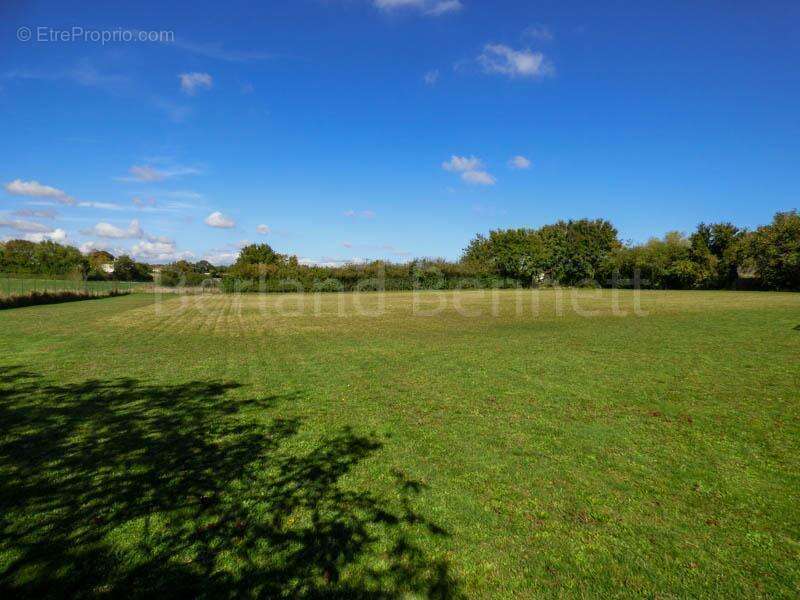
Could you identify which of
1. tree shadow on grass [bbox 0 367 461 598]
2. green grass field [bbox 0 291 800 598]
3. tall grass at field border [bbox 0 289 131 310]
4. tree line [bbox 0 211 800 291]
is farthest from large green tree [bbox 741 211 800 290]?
tall grass at field border [bbox 0 289 131 310]

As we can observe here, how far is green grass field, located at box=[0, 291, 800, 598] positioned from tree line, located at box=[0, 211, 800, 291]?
41963 millimetres

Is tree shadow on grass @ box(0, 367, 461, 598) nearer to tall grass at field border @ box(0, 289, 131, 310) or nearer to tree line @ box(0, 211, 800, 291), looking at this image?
tall grass at field border @ box(0, 289, 131, 310)

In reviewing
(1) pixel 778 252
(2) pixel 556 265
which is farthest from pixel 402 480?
(2) pixel 556 265

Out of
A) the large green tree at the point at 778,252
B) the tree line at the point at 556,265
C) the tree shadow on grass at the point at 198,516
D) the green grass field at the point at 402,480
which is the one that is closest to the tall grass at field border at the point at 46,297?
the tree line at the point at 556,265

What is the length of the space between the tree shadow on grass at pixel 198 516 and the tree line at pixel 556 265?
42651mm

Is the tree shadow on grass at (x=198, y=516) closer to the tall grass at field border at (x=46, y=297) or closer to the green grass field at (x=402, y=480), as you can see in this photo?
the green grass field at (x=402, y=480)

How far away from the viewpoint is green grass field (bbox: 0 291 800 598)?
315cm

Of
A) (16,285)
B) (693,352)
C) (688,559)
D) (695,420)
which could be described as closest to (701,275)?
(693,352)

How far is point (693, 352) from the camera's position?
37.2 ft

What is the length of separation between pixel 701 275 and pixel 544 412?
5767 cm

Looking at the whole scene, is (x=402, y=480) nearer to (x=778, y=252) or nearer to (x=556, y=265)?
(x=778, y=252)

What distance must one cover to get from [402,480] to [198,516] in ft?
6.72

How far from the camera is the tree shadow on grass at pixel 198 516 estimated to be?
10.0 feet

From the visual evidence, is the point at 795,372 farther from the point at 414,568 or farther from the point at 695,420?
the point at 414,568
